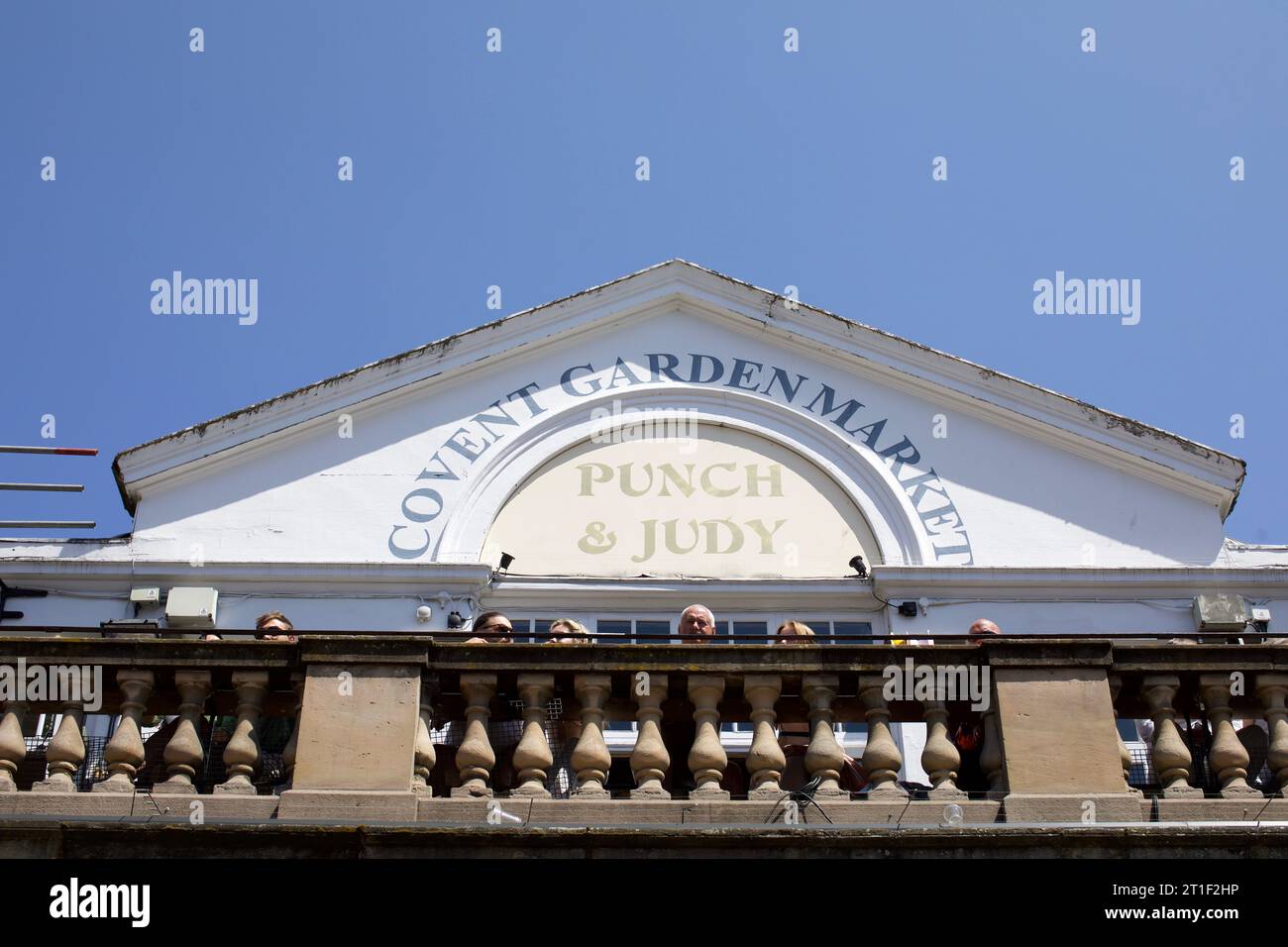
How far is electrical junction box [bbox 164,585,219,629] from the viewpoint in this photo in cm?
1492

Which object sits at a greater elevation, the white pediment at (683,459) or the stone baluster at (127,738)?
the white pediment at (683,459)

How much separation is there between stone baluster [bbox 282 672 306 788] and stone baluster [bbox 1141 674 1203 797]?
→ 14.9 feet

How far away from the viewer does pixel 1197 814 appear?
9797mm

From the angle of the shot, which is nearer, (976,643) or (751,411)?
(976,643)

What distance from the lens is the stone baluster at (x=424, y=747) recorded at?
→ 996 cm

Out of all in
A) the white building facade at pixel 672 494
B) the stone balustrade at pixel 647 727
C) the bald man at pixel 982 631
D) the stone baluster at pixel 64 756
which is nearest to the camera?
the stone balustrade at pixel 647 727

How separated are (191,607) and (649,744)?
19.9ft

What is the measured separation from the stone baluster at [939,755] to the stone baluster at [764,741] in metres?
0.77

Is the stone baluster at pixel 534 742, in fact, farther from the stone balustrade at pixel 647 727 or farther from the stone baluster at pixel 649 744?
the stone baluster at pixel 649 744

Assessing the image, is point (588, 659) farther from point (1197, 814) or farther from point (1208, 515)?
point (1208, 515)

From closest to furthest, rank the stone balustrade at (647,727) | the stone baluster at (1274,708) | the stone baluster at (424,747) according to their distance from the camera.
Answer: the stone balustrade at (647,727)
the stone baluster at (424,747)
the stone baluster at (1274,708)

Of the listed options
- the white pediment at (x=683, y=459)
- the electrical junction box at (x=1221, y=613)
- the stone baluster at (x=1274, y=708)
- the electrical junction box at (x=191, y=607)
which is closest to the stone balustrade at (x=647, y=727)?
the stone baluster at (x=1274, y=708)
